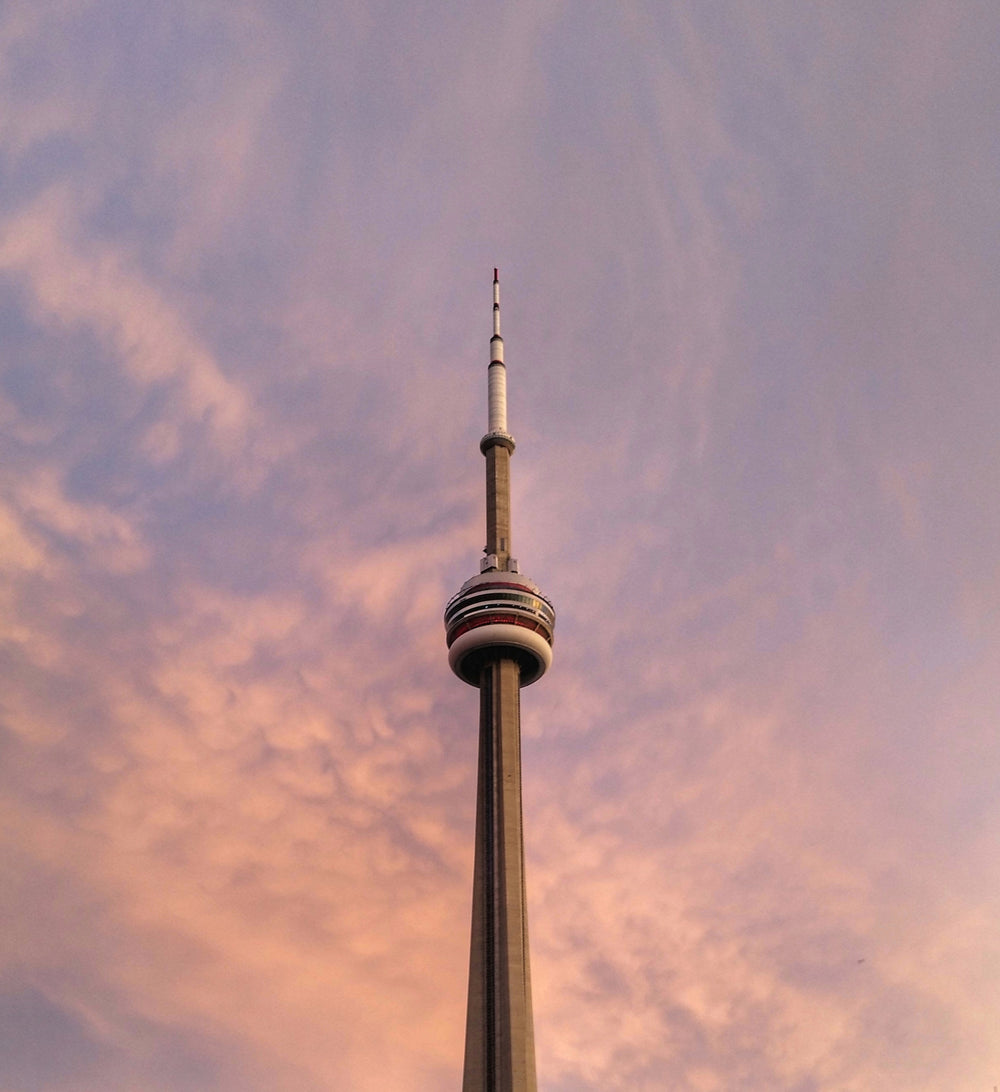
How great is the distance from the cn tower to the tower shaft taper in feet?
0.35

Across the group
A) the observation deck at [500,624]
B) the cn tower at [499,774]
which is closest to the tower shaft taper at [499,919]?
the cn tower at [499,774]

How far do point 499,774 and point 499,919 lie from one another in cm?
1586

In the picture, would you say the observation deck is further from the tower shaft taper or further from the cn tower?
the tower shaft taper

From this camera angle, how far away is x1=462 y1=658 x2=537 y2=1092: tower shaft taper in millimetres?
119688

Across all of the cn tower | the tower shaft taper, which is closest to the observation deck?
the cn tower

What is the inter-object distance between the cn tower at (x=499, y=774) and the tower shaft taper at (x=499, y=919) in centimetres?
11

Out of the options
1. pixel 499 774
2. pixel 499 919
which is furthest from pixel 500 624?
pixel 499 919

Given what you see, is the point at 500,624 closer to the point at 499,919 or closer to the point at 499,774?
the point at 499,774

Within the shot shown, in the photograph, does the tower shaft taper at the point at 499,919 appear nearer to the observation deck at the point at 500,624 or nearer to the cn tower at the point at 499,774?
the cn tower at the point at 499,774

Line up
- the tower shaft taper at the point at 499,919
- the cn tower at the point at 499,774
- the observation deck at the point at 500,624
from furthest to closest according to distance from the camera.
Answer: the observation deck at the point at 500,624 < the cn tower at the point at 499,774 < the tower shaft taper at the point at 499,919

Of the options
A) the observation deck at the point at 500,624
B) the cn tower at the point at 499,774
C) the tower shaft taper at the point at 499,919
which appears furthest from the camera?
the observation deck at the point at 500,624

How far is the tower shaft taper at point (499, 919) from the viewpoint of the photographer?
393 ft

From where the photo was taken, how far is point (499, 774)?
13350cm

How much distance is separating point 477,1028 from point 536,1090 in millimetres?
8441
